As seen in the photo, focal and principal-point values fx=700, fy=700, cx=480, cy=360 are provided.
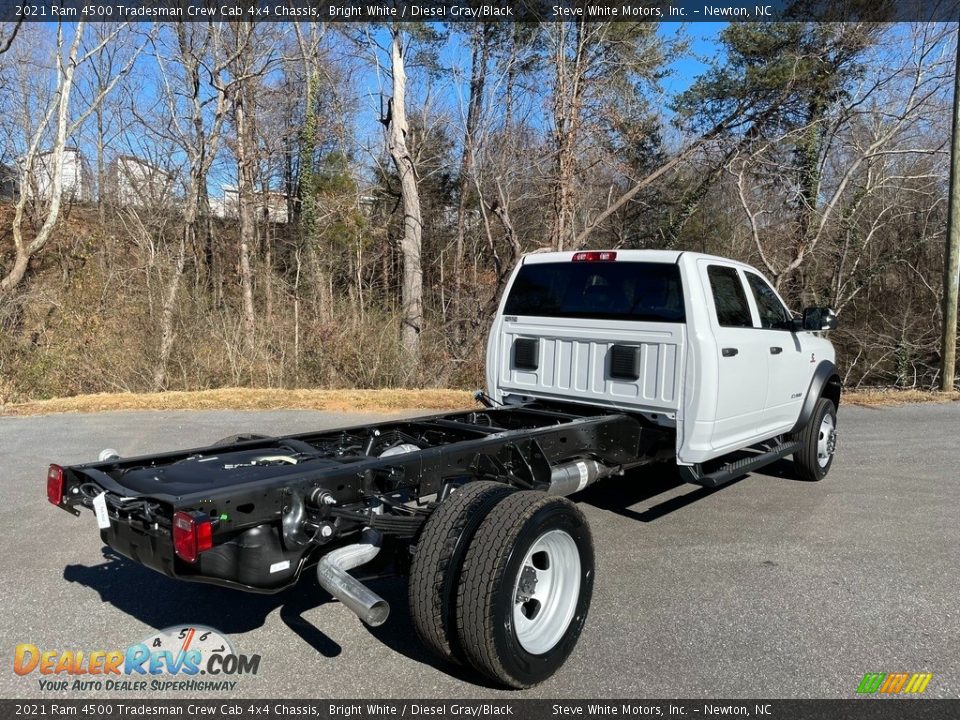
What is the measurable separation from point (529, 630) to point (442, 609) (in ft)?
1.90

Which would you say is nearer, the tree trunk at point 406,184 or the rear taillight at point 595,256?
the rear taillight at point 595,256

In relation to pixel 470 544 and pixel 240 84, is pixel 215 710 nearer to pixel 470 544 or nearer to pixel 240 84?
pixel 470 544

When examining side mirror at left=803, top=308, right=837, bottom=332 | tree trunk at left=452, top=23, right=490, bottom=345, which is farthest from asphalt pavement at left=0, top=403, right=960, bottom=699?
tree trunk at left=452, top=23, right=490, bottom=345

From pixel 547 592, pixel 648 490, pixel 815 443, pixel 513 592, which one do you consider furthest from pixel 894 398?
pixel 513 592

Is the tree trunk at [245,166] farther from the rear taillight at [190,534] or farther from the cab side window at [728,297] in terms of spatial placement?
the rear taillight at [190,534]

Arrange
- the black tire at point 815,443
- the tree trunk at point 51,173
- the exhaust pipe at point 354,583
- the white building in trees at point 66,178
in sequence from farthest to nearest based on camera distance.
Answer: the white building in trees at point 66,178, the tree trunk at point 51,173, the black tire at point 815,443, the exhaust pipe at point 354,583

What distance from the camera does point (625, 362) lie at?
18.1ft

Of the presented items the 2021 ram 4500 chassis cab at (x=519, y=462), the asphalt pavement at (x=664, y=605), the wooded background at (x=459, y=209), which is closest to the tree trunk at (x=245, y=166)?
the wooded background at (x=459, y=209)

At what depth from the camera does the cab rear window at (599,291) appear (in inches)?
217

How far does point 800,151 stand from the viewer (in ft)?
62.4

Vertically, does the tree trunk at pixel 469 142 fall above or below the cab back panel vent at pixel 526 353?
above

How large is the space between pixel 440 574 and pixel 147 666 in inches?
65.1

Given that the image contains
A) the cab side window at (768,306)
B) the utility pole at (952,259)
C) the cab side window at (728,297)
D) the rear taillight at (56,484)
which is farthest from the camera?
the utility pole at (952,259)

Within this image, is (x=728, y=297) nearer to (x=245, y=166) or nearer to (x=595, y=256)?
(x=595, y=256)
